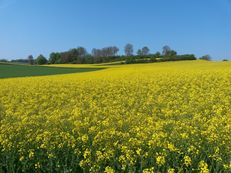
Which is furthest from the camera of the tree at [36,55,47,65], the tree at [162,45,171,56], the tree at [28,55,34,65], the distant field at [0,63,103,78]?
the tree at [28,55,34,65]

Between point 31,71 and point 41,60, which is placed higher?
point 41,60

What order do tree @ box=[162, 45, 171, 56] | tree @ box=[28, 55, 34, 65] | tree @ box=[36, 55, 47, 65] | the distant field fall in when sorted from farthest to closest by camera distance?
tree @ box=[28, 55, 34, 65]
tree @ box=[36, 55, 47, 65]
tree @ box=[162, 45, 171, 56]
the distant field

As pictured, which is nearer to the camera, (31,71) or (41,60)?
(31,71)

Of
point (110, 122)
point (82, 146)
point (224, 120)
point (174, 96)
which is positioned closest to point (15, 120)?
point (110, 122)

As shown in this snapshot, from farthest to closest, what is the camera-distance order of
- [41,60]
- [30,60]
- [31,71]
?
[30,60], [41,60], [31,71]

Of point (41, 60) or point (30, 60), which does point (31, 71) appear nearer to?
point (41, 60)

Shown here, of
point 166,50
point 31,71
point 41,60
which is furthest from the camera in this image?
point 41,60

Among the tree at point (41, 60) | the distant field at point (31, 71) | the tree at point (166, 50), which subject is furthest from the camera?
the tree at point (41, 60)

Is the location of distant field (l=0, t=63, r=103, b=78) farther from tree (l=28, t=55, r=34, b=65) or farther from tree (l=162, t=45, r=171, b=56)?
tree (l=28, t=55, r=34, b=65)

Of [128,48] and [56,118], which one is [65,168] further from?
[128,48]

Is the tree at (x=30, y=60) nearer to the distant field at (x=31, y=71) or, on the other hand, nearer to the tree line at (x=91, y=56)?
the tree line at (x=91, y=56)

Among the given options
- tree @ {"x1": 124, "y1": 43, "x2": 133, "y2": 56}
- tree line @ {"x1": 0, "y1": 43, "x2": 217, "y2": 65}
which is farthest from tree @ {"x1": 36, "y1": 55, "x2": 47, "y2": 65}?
tree @ {"x1": 124, "y1": 43, "x2": 133, "y2": 56}

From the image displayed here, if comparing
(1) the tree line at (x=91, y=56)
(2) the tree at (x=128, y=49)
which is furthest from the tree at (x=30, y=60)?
(2) the tree at (x=128, y=49)

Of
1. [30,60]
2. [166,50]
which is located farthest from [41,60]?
[166,50]
